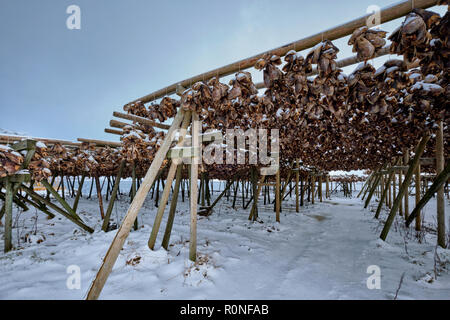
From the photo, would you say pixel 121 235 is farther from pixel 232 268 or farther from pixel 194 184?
pixel 232 268

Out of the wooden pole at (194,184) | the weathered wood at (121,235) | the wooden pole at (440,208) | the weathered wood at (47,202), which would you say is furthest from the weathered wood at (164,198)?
the wooden pole at (440,208)

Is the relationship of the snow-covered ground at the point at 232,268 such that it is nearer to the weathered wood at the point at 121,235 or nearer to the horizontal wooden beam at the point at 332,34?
the weathered wood at the point at 121,235

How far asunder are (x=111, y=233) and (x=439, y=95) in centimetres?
770

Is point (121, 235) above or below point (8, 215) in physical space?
above

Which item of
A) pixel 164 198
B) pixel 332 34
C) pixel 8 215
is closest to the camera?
pixel 332 34

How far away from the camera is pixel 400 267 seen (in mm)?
3758

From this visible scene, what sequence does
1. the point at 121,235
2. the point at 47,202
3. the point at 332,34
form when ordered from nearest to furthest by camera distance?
the point at 332,34 < the point at 121,235 < the point at 47,202

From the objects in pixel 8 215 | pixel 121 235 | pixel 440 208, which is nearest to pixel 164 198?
pixel 121 235

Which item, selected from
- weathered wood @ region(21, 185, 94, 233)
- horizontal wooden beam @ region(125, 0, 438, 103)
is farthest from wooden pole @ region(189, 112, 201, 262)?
weathered wood @ region(21, 185, 94, 233)

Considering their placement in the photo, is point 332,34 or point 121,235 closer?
point 332,34

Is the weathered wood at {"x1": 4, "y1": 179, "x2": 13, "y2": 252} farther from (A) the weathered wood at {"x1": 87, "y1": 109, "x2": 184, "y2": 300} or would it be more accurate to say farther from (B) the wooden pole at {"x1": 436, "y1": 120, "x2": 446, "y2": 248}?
(B) the wooden pole at {"x1": 436, "y1": 120, "x2": 446, "y2": 248}

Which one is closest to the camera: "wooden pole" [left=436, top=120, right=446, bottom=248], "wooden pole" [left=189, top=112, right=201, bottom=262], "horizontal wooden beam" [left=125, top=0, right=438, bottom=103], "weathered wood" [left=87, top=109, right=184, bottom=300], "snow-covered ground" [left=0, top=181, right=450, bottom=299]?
"horizontal wooden beam" [left=125, top=0, right=438, bottom=103]

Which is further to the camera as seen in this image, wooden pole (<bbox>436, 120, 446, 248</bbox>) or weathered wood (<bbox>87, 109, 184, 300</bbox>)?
wooden pole (<bbox>436, 120, 446, 248</bbox>)
